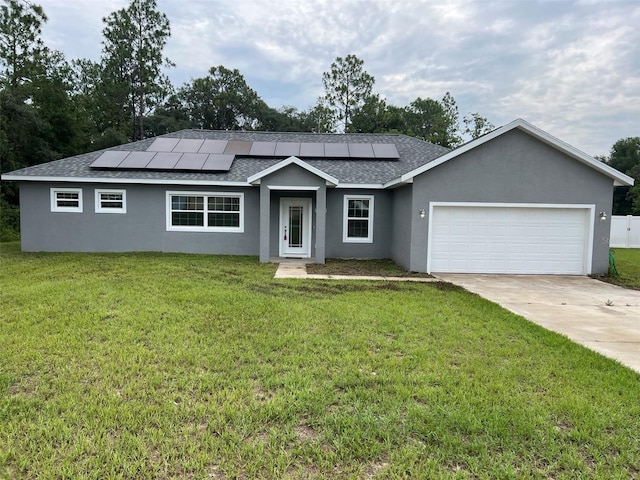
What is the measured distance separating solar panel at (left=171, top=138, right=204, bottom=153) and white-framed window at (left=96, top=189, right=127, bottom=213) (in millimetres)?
3003

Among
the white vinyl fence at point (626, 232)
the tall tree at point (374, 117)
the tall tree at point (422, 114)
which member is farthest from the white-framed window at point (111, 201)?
the tall tree at point (422, 114)

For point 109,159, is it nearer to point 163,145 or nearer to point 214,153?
point 163,145

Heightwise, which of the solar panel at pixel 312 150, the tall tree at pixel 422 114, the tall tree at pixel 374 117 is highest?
the tall tree at pixel 422 114

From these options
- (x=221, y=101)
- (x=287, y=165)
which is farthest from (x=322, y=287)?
(x=221, y=101)

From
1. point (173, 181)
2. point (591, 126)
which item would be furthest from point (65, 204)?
point (591, 126)

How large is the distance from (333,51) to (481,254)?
26793mm

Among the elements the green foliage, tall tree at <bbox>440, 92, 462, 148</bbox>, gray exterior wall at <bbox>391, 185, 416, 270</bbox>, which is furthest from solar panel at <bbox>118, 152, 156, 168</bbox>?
tall tree at <bbox>440, 92, 462, 148</bbox>

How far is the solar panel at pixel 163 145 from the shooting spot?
15.2 metres

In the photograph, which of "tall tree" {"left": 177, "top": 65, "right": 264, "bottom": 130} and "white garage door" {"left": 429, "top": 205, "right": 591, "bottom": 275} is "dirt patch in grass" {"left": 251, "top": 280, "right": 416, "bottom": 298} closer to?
"white garage door" {"left": 429, "top": 205, "right": 591, "bottom": 275}

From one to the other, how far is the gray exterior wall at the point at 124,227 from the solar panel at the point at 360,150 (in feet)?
15.5

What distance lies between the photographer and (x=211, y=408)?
338 centimetres

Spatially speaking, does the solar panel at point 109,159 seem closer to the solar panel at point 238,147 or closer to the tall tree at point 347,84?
the solar panel at point 238,147

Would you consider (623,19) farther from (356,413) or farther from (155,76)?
(155,76)

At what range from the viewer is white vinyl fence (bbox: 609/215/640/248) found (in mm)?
20734
